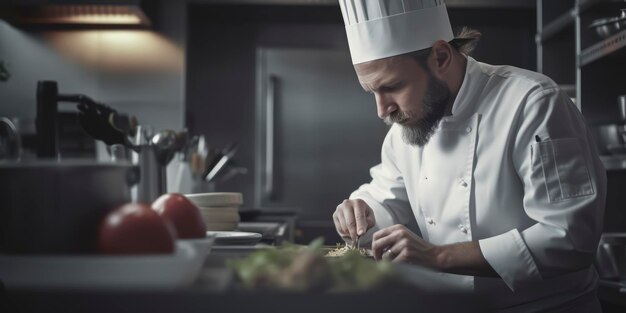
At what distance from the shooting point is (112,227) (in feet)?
2.47

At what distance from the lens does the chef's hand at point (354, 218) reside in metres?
1.82

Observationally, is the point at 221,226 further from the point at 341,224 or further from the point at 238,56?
the point at 238,56

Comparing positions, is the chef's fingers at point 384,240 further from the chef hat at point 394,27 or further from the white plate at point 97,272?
the white plate at point 97,272

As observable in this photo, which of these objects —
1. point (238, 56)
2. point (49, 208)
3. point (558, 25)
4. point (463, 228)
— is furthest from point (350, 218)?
point (238, 56)

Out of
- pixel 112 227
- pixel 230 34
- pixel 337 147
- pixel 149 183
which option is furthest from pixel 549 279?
pixel 230 34

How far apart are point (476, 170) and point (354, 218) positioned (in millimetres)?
335

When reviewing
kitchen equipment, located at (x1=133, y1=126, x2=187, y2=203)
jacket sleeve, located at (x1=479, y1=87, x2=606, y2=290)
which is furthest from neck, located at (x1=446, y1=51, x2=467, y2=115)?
kitchen equipment, located at (x1=133, y1=126, x2=187, y2=203)

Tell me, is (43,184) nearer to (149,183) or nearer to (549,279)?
(149,183)

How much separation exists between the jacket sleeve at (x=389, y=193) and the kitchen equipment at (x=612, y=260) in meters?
0.93

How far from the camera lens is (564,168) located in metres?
1.60

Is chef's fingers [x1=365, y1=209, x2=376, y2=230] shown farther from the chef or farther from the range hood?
the range hood

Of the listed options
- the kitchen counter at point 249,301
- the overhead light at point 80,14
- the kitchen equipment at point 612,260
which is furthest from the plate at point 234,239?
the overhead light at point 80,14

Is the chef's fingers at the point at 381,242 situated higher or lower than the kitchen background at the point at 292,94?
lower

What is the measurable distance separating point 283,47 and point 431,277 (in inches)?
165
